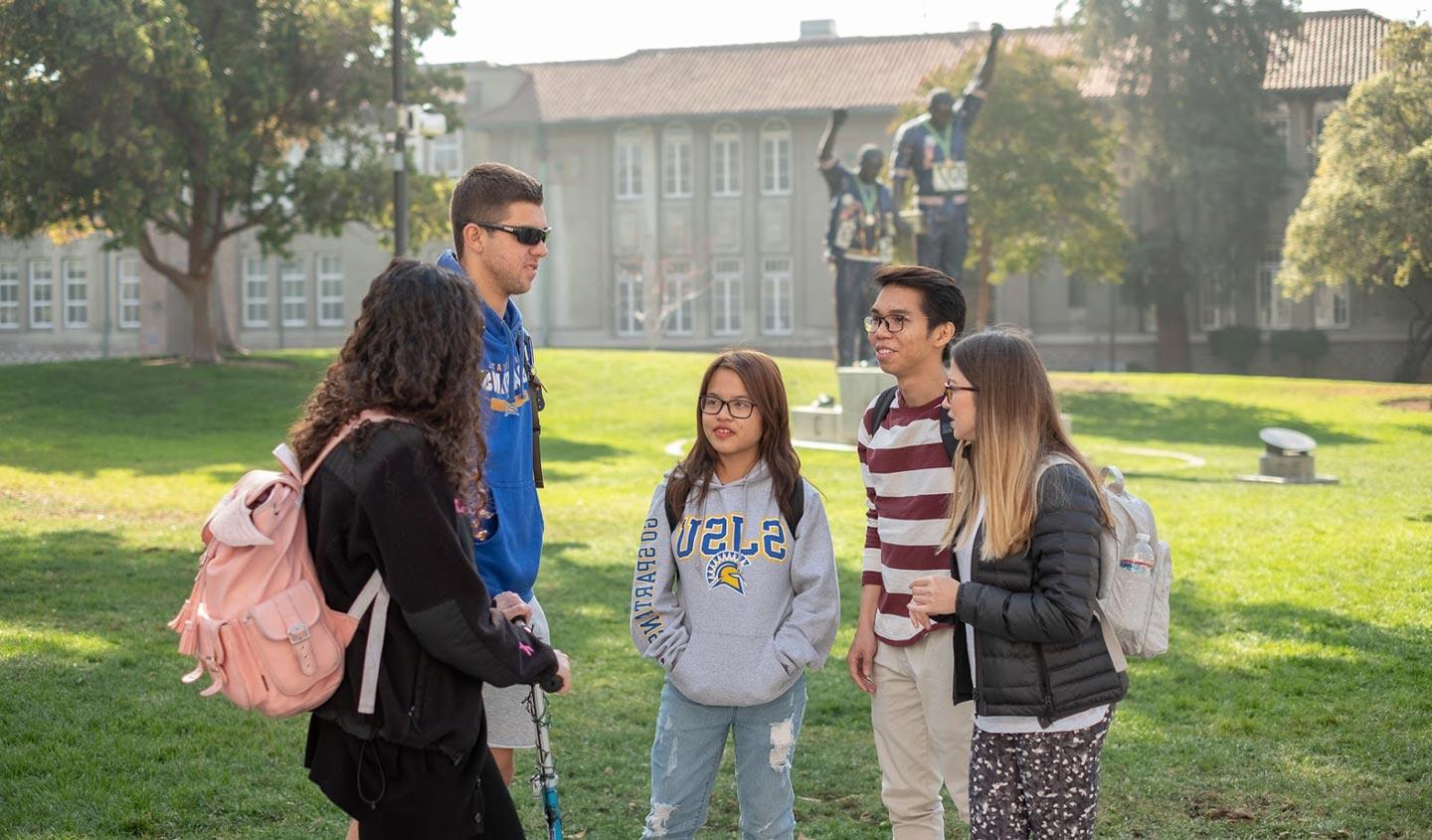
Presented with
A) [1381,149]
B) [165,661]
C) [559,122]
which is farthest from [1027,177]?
[165,661]

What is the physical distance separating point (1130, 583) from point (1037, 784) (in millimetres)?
505

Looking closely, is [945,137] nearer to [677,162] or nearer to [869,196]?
[869,196]

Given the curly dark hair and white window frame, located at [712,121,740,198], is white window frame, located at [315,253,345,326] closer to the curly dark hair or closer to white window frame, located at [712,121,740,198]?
white window frame, located at [712,121,740,198]

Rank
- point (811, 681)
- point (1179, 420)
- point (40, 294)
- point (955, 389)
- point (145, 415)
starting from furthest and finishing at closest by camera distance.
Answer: point (40, 294), point (1179, 420), point (145, 415), point (811, 681), point (955, 389)

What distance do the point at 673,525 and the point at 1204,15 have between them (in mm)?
42122

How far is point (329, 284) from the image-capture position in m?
50.2

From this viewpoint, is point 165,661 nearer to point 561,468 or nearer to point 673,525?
point 673,525

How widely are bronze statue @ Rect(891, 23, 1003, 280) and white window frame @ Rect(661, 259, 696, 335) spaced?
87.7 feet

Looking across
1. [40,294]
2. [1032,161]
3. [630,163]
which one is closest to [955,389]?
[1032,161]

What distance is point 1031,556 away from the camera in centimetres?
343

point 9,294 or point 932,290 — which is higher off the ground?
point 9,294

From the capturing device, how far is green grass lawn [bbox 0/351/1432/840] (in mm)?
5223

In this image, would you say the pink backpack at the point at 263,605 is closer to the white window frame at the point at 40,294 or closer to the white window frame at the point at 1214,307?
the white window frame at the point at 1214,307

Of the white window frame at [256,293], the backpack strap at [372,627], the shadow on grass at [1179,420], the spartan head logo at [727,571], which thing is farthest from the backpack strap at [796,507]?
the white window frame at [256,293]
